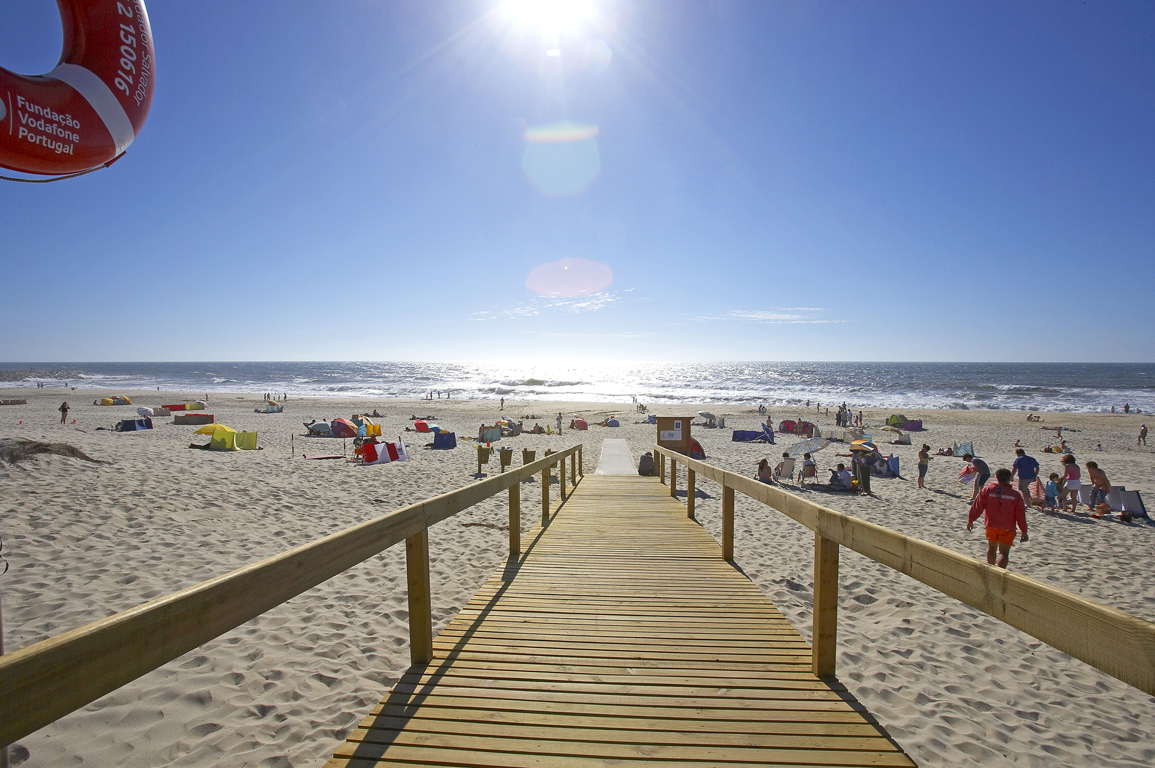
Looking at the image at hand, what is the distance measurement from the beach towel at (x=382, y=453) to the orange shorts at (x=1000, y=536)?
47.4ft

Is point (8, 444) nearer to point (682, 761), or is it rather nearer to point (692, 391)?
point (682, 761)

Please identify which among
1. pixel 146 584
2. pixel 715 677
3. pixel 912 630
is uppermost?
pixel 715 677

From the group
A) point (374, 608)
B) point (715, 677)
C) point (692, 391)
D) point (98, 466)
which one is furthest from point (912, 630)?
point (692, 391)

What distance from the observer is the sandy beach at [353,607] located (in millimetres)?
3312

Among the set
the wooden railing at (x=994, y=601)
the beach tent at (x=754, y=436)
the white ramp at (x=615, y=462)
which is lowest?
the beach tent at (x=754, y=436)

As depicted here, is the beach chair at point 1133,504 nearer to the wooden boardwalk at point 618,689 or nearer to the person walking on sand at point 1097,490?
the person walking on sand at point 1097,490

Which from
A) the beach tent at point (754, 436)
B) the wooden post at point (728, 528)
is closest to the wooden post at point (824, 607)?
the wooden post at point (728, 528)

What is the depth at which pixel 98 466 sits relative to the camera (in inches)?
407

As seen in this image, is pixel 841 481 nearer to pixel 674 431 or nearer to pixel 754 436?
pixel 674 431

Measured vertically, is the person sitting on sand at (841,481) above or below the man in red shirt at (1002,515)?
below

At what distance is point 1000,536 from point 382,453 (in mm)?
14700

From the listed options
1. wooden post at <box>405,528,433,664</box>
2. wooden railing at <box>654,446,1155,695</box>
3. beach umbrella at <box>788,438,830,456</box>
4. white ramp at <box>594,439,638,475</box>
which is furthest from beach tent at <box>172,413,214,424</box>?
wooden railing at <box>654,446,1155,695</box>

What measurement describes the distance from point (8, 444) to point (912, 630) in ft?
50.2

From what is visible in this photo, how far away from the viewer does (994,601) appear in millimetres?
1856
